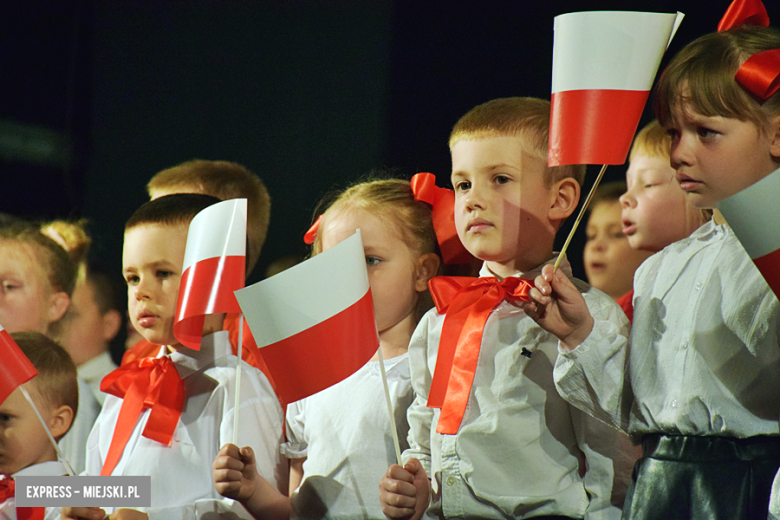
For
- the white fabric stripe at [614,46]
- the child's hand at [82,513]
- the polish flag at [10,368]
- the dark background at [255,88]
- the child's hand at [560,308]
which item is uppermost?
the dark background at [255,88]

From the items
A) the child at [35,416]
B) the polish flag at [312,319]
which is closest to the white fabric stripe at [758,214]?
the polish flag at [312,319]

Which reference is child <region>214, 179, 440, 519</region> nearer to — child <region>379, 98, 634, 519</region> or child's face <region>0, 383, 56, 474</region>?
child <region>379, 98, 634, 519</region>

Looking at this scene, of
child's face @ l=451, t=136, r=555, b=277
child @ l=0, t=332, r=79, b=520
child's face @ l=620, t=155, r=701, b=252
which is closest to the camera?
child's face @ l=451, t=136, r=555, b=277

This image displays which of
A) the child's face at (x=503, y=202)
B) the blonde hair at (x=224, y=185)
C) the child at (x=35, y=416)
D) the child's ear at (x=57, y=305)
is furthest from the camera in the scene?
the child's ear at (x=57, y=305)

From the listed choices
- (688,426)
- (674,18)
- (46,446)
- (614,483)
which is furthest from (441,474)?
(46,446)

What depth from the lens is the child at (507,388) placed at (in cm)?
139

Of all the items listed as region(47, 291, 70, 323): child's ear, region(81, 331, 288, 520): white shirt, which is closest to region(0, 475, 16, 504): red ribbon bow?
region(81, 331, 288, 520): white shirt

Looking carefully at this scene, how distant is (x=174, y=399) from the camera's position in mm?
1835

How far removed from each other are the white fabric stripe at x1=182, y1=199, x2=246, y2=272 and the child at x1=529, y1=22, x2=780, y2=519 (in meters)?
0.69

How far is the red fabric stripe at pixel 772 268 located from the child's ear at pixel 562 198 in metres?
0.55

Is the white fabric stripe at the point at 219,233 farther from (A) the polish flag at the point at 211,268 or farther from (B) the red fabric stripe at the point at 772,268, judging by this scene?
(B) the red fabric stripe at the point at 772,268

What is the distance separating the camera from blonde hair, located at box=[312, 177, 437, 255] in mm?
1739

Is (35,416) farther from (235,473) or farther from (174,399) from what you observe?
(235,473)

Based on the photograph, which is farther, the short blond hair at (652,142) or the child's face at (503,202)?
the short blond hair at (652,142)
